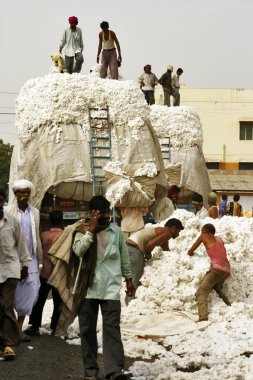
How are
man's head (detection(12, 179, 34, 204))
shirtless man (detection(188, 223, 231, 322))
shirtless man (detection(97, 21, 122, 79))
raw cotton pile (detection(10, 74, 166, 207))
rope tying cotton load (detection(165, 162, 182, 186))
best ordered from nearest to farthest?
man's head (detection(12, 179, 34, 204)), shirtless man (detection(188, 223, 231, 322)), raw cotton pile (detection(10, 74, 166, 207)), shirtless man (detection(97, 21, 122, 79)), rope tying cotton load (detection(165, 162, 182, 186))

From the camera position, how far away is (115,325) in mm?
6090

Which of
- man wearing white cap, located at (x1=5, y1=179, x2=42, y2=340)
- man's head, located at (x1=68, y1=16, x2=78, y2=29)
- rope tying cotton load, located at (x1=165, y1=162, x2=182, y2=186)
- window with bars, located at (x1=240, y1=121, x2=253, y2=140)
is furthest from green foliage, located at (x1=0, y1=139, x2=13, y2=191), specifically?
man wearing white cap, located at (x1=5, y1=179, x2=42, y2=340)

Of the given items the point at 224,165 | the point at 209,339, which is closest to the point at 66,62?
the point at 209,339

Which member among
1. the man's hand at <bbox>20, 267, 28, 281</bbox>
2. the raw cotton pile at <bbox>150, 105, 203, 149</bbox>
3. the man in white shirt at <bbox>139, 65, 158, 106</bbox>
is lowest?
the man's hand at <bbox>20, 267, 28, 281</bbox>

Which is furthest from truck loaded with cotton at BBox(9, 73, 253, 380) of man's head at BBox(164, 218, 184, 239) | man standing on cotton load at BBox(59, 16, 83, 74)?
man standing on cotton load at BBox(59, 16, 83, 74)

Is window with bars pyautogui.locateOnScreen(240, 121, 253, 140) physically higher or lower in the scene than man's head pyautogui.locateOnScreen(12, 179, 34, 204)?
higher

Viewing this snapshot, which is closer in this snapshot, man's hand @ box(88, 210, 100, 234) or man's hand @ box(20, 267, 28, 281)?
man's hand @ box(88, 210, 100, 234)

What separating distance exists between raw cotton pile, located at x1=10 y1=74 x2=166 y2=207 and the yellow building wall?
2715 centimetres

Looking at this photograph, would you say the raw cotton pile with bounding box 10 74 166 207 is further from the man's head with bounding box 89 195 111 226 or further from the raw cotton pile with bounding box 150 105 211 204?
the man's head with bounding box 89 195 111 226

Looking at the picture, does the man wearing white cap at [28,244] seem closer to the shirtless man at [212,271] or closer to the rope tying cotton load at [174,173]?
the shirtless man at [212,271]

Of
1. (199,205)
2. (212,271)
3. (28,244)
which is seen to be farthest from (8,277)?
(199,205)

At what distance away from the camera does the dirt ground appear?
250 inches

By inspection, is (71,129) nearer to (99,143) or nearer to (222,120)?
(99,143)

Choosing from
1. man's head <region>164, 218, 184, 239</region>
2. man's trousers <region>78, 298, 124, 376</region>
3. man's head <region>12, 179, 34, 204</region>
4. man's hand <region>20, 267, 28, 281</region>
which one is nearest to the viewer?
man's trousers <region>78, 298, 124, 376</region>
